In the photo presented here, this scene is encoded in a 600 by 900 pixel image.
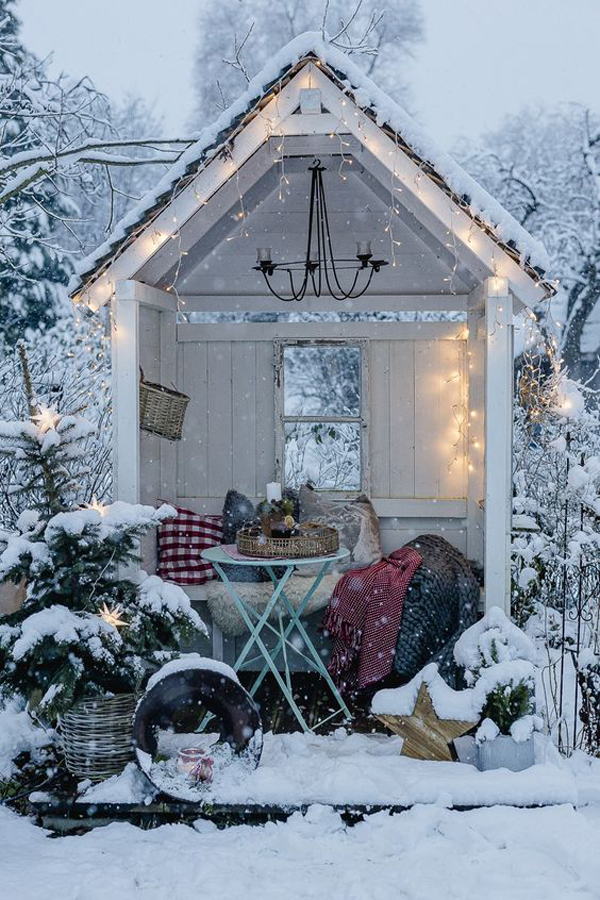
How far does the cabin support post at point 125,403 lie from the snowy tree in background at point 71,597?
0.44 meters

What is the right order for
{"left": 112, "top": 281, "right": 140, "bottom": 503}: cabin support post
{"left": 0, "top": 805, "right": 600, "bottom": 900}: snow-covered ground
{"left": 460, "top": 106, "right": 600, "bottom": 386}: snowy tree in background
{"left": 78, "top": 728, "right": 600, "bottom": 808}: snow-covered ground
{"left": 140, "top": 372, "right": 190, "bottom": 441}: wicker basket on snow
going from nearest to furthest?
{"left": 0, "top": 805, "right": 600, "bottom": 900}: snow-covered ground, {"left": 78, "top": 728, "right": 600, "bottom": 808}: snow-covered ground, {"left": 112, "top": 281, "right": 140, "bottom": 503}: cabin support post, {"left": 140, "top": 372, "right": 190, "bottom": 441}: wicker basket on snow, {"left": 460, "top": 106, "right": 600, "bottom": 386}: snowy tree in background

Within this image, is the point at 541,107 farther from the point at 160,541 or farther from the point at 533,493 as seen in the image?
the point at 160,541

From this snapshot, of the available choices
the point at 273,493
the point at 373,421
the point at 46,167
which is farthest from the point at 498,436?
the point at 46,167

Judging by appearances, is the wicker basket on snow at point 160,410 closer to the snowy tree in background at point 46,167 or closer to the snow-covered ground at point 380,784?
the snow-covered ground at point 380,784

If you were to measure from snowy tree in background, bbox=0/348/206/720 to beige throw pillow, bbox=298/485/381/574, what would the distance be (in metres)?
1.75

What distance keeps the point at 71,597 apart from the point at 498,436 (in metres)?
2.29

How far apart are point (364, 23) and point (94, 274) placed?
11.0m

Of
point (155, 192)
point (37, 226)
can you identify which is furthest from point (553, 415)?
point (37, 226)

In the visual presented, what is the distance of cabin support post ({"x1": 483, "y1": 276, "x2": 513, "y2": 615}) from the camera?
506 centimetres

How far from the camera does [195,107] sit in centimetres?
1648

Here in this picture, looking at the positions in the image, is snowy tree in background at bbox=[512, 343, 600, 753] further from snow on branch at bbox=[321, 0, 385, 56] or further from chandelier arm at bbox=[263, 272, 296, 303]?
snow on branch at bbox=[321, 0, 385, 56]

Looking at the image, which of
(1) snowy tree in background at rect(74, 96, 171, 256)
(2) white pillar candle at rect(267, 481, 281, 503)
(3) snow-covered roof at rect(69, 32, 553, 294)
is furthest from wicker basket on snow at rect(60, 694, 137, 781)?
(1) snowy tree in background at rect(74, 96, 171, 256)

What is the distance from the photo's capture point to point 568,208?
1544 centimetres

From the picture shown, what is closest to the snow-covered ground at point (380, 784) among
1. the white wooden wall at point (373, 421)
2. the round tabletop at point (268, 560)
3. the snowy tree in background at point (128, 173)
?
the round tabletop at point (268, 560)
